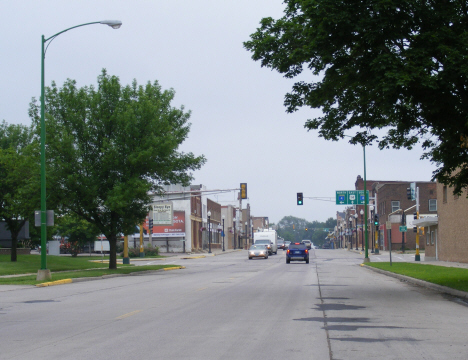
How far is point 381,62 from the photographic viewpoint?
1534 centimetres

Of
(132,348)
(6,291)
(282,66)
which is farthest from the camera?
(6,291)

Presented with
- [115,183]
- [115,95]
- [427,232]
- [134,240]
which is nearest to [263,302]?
[115,183]

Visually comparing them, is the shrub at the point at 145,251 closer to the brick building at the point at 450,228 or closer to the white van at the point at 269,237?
the white van at the point at 269,237

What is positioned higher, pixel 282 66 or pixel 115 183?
pixel 282 66

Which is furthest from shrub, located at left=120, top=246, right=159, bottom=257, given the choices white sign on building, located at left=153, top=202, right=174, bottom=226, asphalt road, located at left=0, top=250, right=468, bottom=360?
asphalt road, located at left=0, top=250, right=468, bottom=360

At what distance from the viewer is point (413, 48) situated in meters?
16.0

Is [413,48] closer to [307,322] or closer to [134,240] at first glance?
[307,322]

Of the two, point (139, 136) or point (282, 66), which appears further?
point (139, 136)

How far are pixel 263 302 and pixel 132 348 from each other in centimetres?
724

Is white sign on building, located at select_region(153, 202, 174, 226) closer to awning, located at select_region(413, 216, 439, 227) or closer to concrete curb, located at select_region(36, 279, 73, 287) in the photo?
awning, located at select_region(413, 216, 439, 227)

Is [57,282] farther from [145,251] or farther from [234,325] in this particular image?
[145,251]

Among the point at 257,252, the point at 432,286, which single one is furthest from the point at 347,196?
the point at 432,286

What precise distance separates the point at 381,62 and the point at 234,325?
817cm

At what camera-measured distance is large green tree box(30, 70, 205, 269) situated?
3078 centimetres
